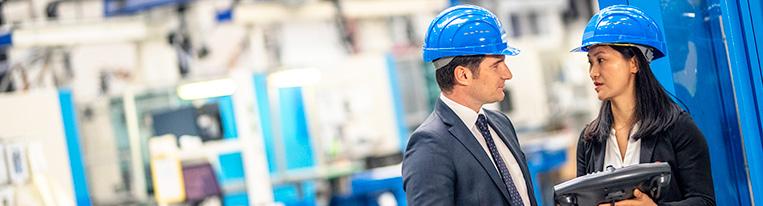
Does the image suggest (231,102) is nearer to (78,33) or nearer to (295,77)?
(295,77)

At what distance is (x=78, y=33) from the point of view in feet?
28.2

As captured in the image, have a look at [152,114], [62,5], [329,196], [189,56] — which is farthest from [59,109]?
[62,5]

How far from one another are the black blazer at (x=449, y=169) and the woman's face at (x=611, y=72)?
32 centimetres

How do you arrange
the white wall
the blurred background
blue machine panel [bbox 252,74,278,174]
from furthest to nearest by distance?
blue machine panel [bbox 252,74,278,174] < the blurred background < the white wall

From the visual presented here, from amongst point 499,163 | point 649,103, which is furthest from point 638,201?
point 499,163

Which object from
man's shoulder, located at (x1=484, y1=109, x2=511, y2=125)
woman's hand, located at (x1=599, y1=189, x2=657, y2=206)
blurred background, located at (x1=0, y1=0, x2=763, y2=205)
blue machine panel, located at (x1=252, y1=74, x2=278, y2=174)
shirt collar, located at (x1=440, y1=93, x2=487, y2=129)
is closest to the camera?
woman's hand, located at (x1=599, y1=189, x2=657, y2=206)

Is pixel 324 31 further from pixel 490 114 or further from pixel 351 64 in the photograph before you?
pixel 490 114

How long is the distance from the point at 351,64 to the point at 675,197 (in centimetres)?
656

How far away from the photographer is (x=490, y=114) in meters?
2.82

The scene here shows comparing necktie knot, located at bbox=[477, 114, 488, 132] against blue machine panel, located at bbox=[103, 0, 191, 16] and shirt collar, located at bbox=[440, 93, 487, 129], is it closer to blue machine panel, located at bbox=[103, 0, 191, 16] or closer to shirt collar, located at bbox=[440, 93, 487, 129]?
shirt collar, located at bbox=[440, 93, 487, 129]

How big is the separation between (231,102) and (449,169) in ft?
18.6

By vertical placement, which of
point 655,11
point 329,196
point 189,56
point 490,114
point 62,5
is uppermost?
point 62,5

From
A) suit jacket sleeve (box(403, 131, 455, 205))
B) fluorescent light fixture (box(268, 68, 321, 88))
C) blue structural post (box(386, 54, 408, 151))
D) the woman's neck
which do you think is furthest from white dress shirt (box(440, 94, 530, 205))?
blue structural post (box(386, 54, 408, 151))

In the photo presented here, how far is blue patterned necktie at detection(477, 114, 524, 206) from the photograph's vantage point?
8.46 ft
